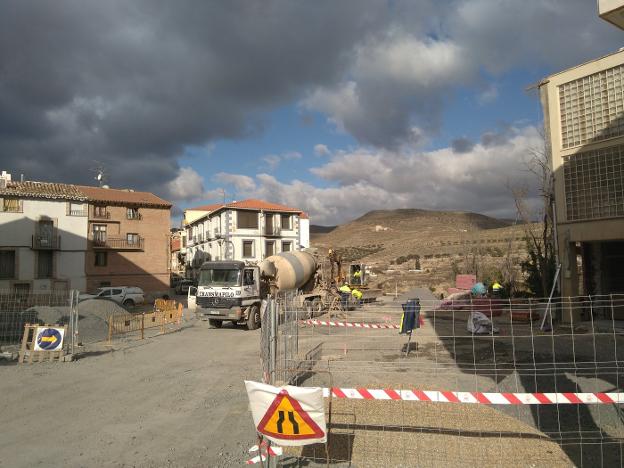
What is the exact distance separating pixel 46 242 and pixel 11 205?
3707 mm

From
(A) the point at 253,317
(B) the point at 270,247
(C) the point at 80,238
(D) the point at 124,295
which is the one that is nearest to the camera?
(A) the point at 253,317

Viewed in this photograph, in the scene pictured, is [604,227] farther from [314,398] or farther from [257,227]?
[257,227]

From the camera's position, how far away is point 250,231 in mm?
44938

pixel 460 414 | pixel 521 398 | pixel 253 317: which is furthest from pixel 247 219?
pixel 521 398

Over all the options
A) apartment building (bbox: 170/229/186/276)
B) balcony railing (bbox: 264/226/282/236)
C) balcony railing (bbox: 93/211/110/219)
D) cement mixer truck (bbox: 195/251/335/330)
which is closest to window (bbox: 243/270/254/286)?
cement mixer truck (bbox: 195/251/335/330)

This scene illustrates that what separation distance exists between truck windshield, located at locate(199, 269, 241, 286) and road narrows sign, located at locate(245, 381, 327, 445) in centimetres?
1396

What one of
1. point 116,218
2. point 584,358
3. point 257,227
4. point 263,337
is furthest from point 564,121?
point 116,218

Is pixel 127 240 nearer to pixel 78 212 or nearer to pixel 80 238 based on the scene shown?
pixel 80 238

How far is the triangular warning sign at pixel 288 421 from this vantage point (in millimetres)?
4562

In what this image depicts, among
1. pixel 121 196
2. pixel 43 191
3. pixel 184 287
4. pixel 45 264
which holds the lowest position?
pixel 184 287

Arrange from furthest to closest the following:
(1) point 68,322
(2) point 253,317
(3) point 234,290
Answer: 1. (2) point 253,317
2. (3) point 234,290
3. (1) point 68,322

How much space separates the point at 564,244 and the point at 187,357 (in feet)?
47.0

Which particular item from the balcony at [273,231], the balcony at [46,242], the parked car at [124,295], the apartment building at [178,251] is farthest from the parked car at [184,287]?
the balcony at [46,242]

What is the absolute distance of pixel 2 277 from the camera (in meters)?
→ 33.0
